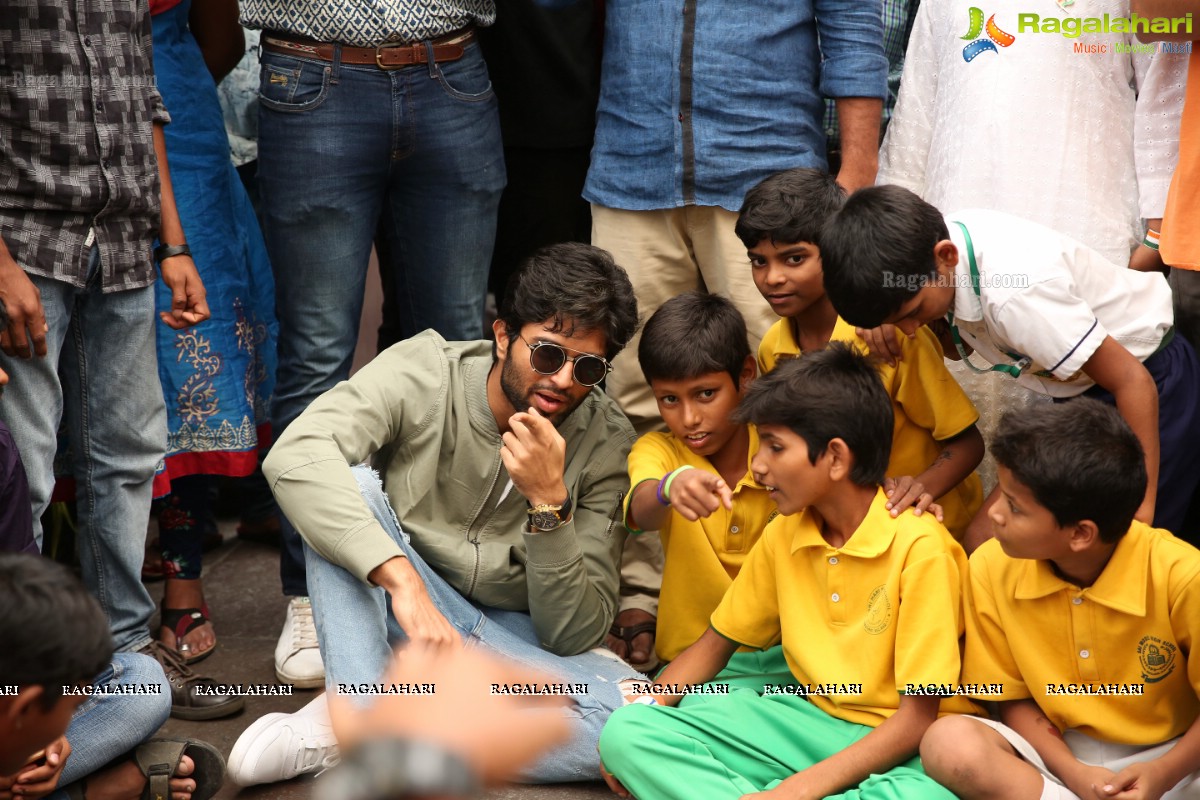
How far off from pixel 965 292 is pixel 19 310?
1935 mm

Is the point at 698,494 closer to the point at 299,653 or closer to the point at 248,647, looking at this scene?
the point at 299,653

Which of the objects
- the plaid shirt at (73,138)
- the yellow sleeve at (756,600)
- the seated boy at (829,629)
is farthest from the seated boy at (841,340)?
the plaid shirt at (73,138)

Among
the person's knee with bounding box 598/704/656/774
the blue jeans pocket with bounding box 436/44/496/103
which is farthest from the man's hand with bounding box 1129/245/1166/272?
the blue jeans pocket with bounding box 436/44/496/103

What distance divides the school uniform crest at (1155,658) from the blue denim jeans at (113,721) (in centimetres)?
194

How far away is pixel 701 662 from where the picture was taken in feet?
9.45

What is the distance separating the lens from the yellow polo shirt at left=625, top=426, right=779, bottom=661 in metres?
3.09

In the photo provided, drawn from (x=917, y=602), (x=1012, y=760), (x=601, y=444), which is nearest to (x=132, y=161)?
(x=601, y=444)

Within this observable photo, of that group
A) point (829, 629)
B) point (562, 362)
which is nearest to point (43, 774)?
point (562, 362)

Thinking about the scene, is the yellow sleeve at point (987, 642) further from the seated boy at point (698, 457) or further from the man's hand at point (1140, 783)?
the seated boy at point (698, 457)

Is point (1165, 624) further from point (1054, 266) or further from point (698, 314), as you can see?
point (698, 314)

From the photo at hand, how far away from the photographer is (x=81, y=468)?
3084 millimetres

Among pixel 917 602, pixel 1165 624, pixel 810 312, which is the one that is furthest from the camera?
pixel 810 312

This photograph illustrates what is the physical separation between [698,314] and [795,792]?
1.13 meters

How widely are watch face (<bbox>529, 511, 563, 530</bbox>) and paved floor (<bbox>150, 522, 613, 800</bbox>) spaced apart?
552 millimetres
